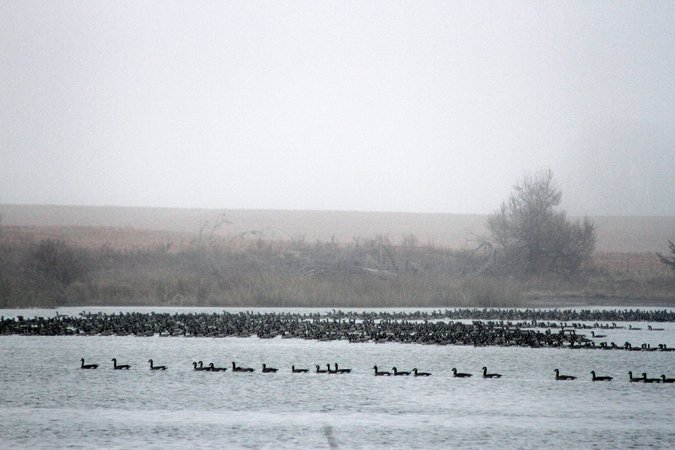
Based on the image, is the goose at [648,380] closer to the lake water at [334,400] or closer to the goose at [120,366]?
the lake water at [334,400]

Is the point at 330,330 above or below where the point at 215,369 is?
above

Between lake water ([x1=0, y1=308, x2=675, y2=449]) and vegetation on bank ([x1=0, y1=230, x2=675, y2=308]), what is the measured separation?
19451mm

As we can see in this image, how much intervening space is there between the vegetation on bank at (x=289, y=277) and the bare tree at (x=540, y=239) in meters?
0.96

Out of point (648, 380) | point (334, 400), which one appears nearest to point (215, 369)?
point (334, 400)

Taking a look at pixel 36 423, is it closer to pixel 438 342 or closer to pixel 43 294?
pixel 438 342

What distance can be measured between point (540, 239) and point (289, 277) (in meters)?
19.9

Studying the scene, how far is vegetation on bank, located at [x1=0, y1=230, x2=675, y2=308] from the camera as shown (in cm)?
5519

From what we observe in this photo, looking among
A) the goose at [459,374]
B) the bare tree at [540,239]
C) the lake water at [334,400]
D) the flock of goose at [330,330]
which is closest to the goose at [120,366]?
the lake water at [334,400]

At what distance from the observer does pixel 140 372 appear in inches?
1155

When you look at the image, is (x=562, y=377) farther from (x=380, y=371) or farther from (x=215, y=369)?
(x=215, y=369)

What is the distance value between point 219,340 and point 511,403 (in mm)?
17349

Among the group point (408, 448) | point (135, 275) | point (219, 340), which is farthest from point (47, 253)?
point (408, 448)

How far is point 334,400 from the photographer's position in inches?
958

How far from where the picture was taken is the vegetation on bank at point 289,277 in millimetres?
55188
